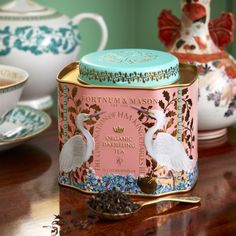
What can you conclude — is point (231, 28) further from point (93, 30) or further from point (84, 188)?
point (93, 30)

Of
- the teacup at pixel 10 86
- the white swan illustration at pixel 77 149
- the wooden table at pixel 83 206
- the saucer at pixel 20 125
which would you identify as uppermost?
the teacup at pixel 10 86

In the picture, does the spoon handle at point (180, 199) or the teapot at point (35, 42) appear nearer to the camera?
the spoon handle at point (180, 199)

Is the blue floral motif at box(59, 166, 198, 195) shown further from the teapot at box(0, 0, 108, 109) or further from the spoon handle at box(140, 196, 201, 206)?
the teapot at box(0, 0, 108, 109)

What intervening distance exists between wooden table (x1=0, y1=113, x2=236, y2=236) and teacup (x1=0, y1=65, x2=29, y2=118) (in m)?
0.06

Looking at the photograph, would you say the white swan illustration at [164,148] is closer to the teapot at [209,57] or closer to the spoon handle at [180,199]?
the spoon handle at [180,199]

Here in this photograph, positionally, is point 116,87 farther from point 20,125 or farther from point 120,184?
point 20,125

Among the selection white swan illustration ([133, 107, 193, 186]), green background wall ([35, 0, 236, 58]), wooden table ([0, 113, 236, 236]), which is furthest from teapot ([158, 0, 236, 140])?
green background wall ([35, 0, 236, 58])

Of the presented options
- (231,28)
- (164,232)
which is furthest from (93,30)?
(164,232)

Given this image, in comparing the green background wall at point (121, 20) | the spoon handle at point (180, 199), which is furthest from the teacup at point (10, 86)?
the green background wall at point (121, 20)

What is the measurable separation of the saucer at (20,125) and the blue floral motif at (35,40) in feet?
0.34

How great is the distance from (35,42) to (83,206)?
0.39m

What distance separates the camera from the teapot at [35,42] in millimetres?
1041

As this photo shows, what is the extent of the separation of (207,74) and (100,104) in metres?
0.22

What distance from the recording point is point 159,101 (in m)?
0.71
